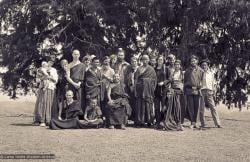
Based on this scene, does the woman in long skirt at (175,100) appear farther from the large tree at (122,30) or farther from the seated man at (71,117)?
the large tree at (122,30)

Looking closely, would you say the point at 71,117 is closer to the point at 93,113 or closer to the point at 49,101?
the point at 93,113

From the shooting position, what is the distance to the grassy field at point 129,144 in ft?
27.8

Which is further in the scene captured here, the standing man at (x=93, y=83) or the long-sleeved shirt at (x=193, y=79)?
the long-sleeved shirt at (x=193, y=79)

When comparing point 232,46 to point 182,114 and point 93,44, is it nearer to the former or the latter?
point 93,44

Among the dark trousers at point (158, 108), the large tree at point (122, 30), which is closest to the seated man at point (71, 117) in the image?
the dark trousers at point (158, 108)

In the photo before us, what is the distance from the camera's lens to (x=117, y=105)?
40.2 ft

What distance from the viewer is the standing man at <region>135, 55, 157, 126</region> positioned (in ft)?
40.8

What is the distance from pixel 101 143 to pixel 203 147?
1851 millimetres

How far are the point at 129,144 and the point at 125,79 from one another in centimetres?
328

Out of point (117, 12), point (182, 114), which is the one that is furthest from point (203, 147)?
point (117, 12)

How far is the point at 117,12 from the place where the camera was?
18812 millimetres

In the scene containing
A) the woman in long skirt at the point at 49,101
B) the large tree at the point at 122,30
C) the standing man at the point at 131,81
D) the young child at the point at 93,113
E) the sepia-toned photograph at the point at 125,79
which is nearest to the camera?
the sepia-toned photograph at the point at 125,79

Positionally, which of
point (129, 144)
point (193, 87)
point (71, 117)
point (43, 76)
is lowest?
point (129, 144)


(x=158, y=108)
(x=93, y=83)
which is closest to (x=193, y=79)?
(x=158, y=108)
